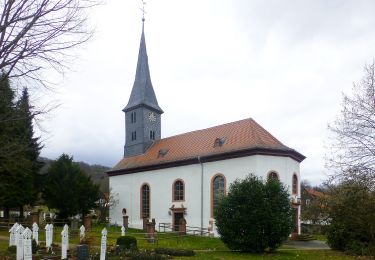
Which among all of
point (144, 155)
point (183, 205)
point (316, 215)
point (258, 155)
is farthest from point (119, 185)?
point (316, 215)

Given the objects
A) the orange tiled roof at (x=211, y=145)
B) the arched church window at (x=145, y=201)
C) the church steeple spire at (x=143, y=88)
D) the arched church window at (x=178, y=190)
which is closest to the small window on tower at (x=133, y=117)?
the church steeple spire at (x=143, y=88)

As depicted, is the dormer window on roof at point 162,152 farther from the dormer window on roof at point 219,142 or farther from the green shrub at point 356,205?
the green shrub at point 356,205

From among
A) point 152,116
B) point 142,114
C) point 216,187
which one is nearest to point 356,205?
point 216,187

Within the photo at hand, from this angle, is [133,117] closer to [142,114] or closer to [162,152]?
[142,114]

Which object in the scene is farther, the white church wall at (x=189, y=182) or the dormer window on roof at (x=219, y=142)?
the dormer window on roof at (x=219, y=142)

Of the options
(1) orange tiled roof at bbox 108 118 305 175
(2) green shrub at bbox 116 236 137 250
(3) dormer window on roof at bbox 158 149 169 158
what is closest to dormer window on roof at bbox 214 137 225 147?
(1) orange tiled roof at bbox 108 118 305 175

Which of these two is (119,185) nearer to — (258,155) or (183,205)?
(183,205)

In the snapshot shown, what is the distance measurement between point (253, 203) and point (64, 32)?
47.2 ft

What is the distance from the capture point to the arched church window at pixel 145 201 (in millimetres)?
39000

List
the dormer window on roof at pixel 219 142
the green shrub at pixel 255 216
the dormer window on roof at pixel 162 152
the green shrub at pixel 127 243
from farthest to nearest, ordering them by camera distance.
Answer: the dormer window on roof at pixel 162 152 → the dormer window on roof at pixel 219 142 → the green shrub at pixel 255 216 → the green shrub at pixel 127 243

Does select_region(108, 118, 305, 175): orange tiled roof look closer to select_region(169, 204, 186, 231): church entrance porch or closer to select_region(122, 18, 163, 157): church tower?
select_region(122, 18, 163, 157): church tower

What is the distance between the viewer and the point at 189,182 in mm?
34562

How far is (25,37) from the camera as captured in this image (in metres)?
9.42

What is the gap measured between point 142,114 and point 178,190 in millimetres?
10256
